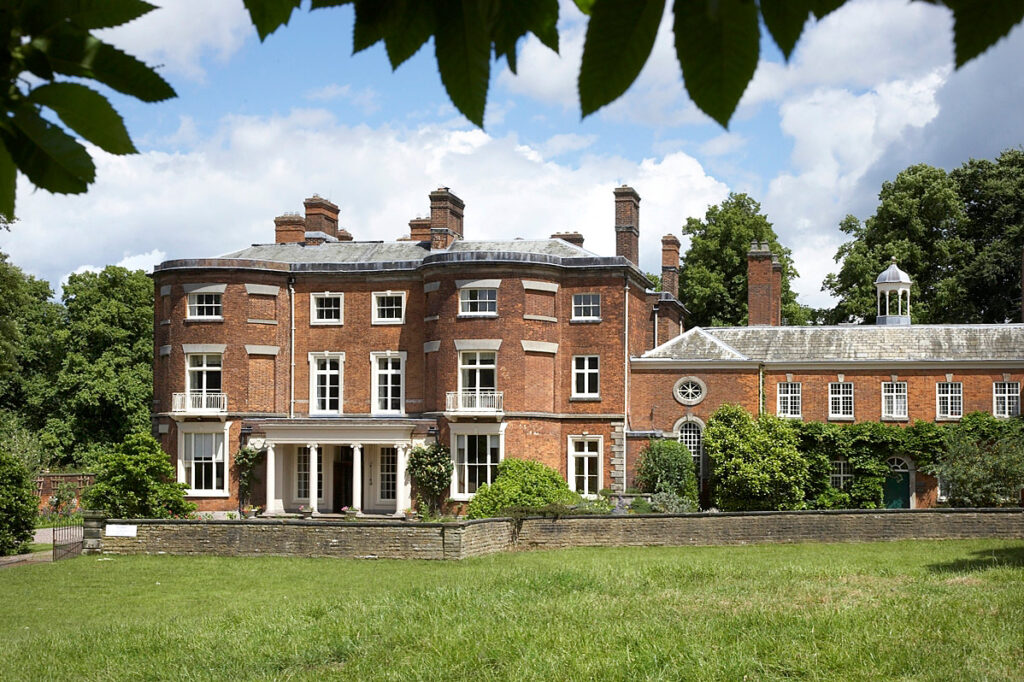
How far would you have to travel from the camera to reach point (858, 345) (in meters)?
37.4

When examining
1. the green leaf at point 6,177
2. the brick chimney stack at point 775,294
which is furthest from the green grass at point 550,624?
the brick chimney stack at point 775,294

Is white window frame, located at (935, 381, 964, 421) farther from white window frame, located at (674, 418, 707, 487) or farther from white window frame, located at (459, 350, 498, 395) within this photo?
white window frame, located at (459, 350, 498, 395)

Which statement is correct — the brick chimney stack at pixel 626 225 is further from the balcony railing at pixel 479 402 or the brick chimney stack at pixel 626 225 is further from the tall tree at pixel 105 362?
the tall tree at pixel 105 362

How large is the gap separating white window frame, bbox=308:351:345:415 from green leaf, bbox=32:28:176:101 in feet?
120

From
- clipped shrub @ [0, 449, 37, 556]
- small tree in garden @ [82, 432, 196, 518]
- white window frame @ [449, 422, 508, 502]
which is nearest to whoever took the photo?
clipped shrub @ [0, 449, 37, 556]

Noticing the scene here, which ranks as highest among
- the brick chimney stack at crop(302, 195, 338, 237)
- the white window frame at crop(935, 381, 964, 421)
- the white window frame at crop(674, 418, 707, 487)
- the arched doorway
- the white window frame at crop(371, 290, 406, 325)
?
the brick chimney stack at crop(302, 195, 338, 237)

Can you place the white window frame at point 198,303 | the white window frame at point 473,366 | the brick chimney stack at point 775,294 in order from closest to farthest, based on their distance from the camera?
the white window frame at point 473,366 → the white window frame at point 198,303 → the brick chimney stack at point 775,294

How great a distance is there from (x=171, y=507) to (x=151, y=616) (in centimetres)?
1531

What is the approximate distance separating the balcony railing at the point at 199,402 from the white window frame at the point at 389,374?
191 inches

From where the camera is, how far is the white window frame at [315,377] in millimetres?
38000

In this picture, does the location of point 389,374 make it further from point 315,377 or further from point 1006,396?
point 1006,396

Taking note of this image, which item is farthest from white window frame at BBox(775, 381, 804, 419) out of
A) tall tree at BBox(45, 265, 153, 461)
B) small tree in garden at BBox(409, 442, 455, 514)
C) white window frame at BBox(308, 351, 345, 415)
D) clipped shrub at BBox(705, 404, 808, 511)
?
tall tree at BBox(45, 265, 153, 461)

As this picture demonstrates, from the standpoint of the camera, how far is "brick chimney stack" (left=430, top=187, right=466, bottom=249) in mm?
38438

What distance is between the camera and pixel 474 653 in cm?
1280
